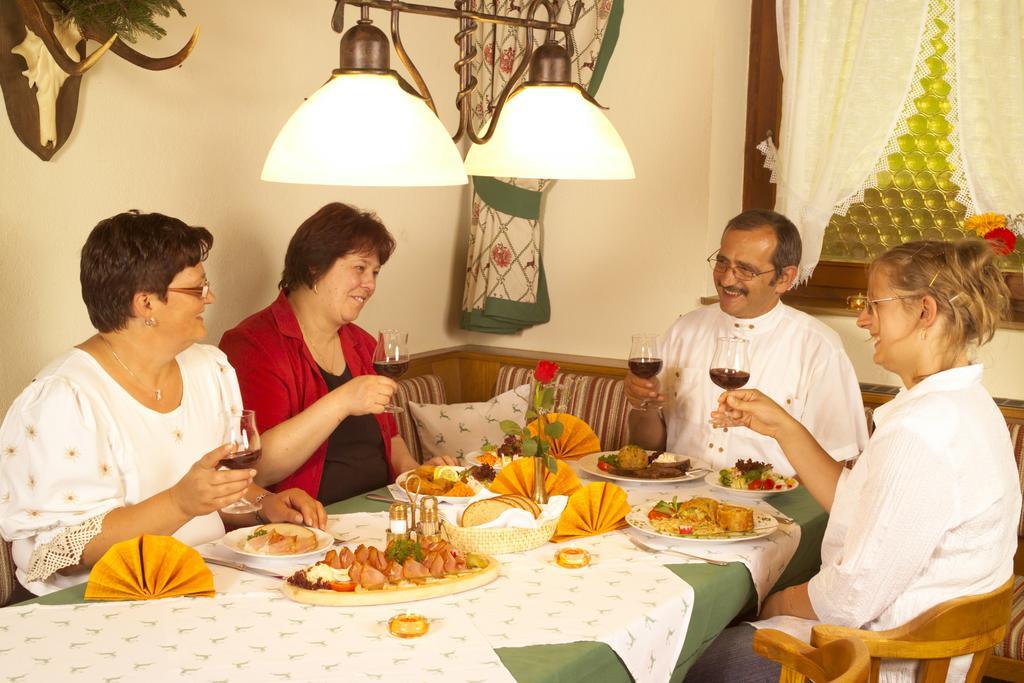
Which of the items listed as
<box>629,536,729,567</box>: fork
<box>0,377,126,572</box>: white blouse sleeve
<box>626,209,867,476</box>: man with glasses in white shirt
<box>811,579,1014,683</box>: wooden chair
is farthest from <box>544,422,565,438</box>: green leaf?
<box>0,377,126,572</box>: white blouse sleeve

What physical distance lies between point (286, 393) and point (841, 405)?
158cm

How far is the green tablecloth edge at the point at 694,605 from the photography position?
165 centimetres

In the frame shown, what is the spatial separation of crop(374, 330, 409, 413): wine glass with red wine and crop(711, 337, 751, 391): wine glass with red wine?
683mm

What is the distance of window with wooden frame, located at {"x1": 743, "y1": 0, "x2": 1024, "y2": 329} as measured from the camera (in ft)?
11.8

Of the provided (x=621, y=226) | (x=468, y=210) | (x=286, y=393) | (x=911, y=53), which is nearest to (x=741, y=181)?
(x=621, y=226)

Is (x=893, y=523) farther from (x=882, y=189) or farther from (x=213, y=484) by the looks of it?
(x=882, y=189)

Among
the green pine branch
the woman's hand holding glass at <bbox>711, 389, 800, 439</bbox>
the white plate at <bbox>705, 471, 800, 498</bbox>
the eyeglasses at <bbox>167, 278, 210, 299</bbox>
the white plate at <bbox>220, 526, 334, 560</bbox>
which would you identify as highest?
the green pine branch

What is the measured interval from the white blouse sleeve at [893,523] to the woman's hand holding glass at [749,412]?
0.37 meters

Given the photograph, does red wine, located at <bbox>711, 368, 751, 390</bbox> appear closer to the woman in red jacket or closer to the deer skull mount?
the woman in red jacket

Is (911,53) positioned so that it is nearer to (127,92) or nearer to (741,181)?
(741,181)

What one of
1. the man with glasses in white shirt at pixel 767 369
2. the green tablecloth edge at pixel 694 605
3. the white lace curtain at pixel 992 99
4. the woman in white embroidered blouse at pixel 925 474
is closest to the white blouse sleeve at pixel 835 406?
the man with glasses in white shirt at pixel 767 369

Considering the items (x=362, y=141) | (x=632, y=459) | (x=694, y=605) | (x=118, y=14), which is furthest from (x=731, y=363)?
(x=118, y=14)

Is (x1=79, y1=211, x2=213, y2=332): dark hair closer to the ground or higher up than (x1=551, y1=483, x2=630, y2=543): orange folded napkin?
higher up

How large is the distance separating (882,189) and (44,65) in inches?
107
